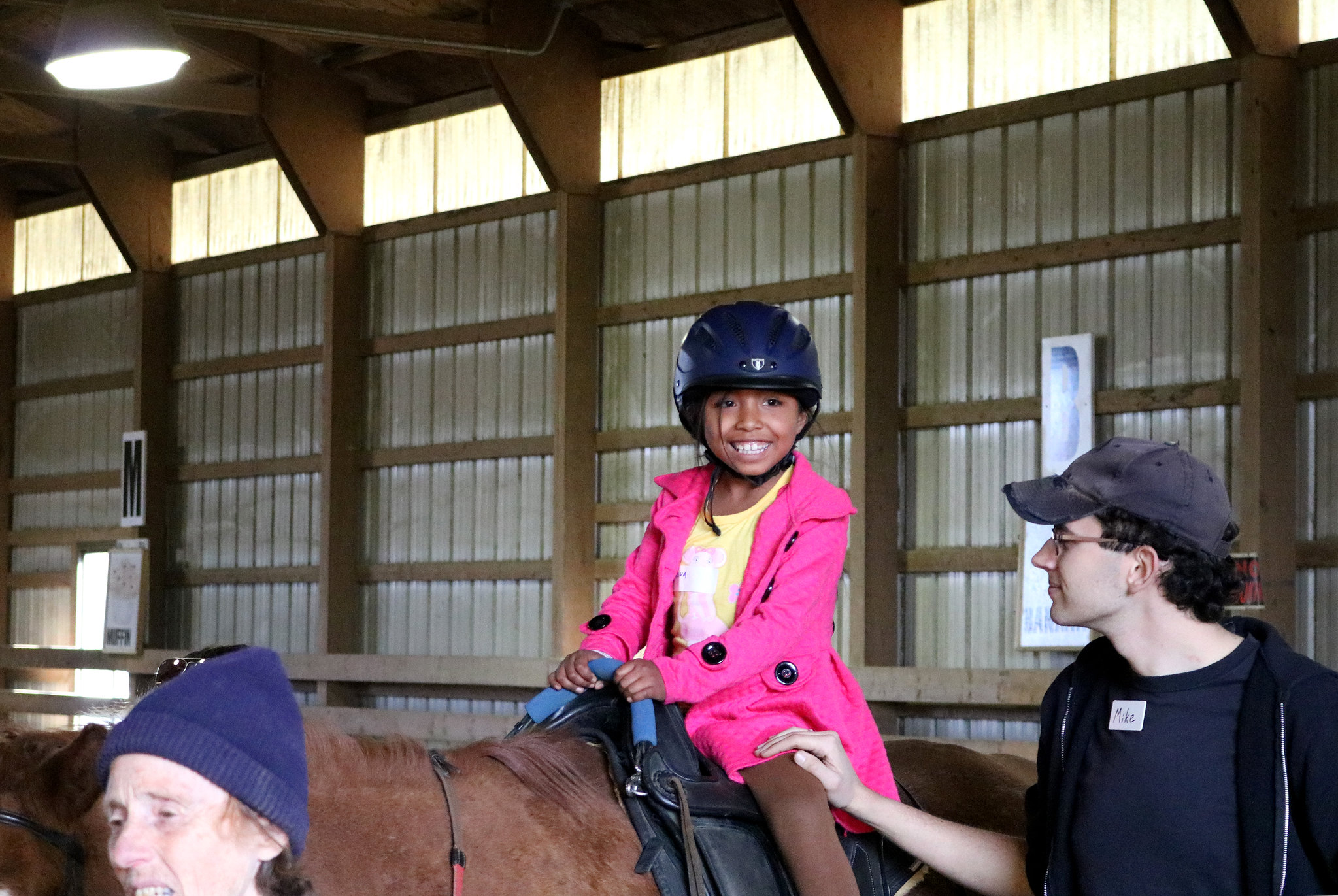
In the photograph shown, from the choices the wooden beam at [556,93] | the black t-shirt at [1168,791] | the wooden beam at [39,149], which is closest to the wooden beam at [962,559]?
the wooden beam at [556,93]

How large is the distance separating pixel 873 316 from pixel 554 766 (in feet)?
23.3

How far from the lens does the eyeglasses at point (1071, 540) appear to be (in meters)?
2.18

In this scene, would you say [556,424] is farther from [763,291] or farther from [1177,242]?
[1177,242]

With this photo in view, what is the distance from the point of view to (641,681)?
2.50m

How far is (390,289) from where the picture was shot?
499 inches

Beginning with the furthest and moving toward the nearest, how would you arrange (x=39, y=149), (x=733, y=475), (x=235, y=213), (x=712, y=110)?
(x=235, y=213), (x=39, y=149), (x=712, y=110), (x=733, y=475)

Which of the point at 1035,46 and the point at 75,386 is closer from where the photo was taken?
the point at 1035,46

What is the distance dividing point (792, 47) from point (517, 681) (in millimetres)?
4634

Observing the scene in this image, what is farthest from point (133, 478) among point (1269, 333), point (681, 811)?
point (681, 811)

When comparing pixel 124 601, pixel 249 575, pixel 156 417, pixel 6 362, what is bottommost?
pixel 124 601

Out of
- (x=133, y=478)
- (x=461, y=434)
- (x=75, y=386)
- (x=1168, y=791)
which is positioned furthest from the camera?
(x=75, y=386)

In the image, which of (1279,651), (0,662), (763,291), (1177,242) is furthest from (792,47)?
(0,662)

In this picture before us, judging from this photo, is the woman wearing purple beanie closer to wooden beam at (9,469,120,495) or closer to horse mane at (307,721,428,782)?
horse mane at (307,721,428,782)

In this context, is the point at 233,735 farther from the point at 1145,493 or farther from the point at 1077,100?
the point at 1077,100
